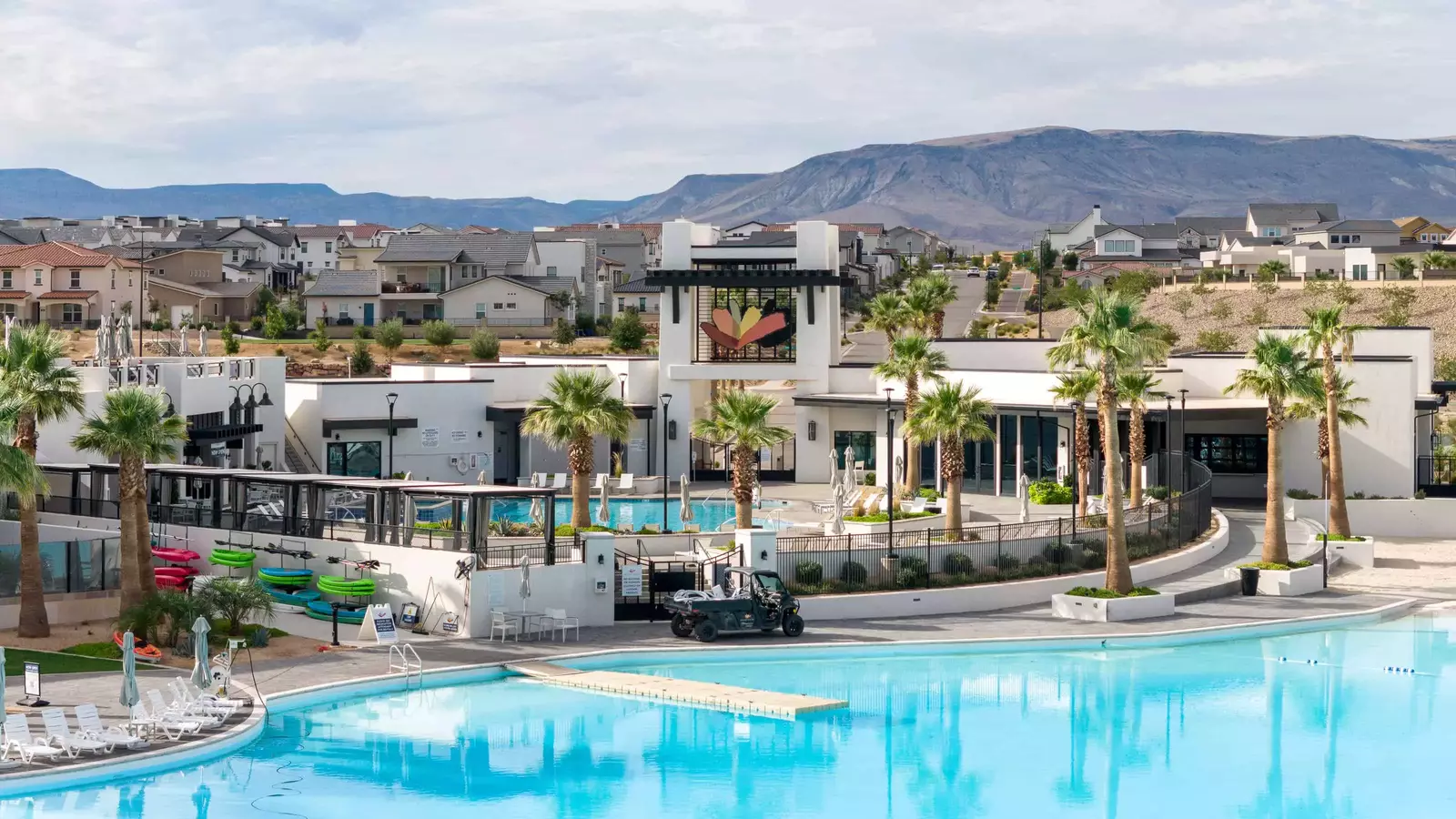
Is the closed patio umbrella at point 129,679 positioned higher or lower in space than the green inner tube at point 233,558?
lower

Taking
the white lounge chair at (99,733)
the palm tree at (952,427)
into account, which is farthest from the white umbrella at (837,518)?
the white lounge chair at (99,733)

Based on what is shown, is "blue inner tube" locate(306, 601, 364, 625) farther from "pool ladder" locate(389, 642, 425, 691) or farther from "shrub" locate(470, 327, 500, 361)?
"shrub" locate(470, 327, 500, 361)

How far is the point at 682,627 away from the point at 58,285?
68706mm

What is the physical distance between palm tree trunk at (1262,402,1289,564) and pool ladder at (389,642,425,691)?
2164cm

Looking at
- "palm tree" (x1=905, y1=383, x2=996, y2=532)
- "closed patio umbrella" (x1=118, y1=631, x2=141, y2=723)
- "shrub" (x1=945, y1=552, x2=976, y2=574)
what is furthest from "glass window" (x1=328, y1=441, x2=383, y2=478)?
"closed patio umbrella" (x1=118, y1=631, x2=141, y2=723)

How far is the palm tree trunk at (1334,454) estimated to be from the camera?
4503cm

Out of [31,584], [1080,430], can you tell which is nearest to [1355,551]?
[1080,430]

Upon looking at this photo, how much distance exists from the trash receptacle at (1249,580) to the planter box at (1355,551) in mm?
5867

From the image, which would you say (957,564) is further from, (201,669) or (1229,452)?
(1229,452)

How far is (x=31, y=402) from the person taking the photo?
104 ft

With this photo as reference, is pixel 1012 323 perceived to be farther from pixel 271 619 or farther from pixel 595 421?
pixel 271 619

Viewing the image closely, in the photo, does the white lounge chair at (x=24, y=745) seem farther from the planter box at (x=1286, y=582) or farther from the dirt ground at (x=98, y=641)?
the planter box at (x=1286, y=582)

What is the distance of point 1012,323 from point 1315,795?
88808 mm

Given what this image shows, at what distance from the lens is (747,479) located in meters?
41.8
